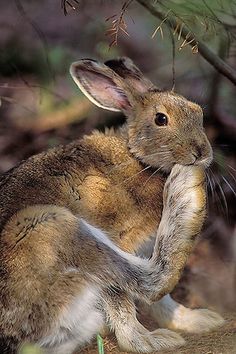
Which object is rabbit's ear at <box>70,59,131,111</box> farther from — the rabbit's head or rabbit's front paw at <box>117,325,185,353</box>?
rabbit's front paw at <box>117,325,185,353</box>

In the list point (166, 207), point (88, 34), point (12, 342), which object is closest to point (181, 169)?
point (166, 207)

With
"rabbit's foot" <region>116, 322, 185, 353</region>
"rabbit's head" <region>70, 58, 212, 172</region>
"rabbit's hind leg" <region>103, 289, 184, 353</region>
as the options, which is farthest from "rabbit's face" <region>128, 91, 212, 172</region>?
"rabbit's foot" <region>116, 322, 185, 353</region>

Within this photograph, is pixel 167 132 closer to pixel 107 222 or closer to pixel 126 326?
pixel 107 222

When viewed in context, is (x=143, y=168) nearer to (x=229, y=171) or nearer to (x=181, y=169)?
(x=181, y=169)

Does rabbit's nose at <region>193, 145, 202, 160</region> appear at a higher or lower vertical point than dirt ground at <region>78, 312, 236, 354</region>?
higher

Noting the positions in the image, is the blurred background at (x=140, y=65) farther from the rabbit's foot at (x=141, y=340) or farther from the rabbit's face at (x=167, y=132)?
the rabbit's foot at (x=141, y=340)

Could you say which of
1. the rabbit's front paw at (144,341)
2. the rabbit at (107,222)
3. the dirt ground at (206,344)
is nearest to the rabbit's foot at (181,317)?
the rabbit at (107,222)

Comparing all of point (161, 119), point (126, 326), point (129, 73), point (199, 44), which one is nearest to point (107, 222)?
point (126, 326)

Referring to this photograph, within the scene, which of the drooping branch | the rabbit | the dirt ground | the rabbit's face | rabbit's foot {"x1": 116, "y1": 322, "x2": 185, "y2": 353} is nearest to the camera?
the rabbit
